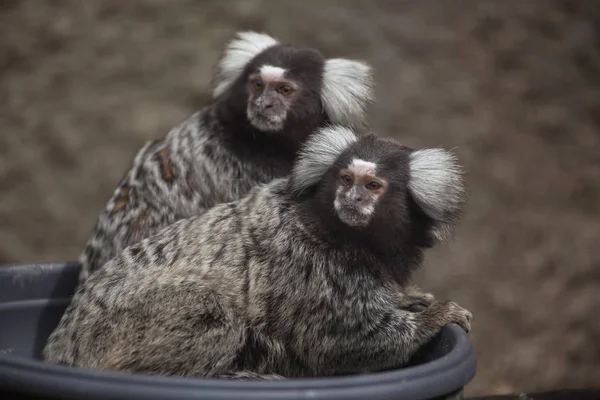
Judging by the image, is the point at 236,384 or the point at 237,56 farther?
the point at 237,56

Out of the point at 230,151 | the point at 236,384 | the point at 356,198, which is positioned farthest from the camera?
the point at 230,151

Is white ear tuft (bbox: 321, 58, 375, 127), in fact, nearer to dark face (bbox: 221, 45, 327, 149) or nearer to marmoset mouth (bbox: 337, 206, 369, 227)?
dark face (bbox: 221, 45, 327, 149)

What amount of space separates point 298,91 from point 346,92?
0.57 feet

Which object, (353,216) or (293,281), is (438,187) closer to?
(353,216)

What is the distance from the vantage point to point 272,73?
120 inches

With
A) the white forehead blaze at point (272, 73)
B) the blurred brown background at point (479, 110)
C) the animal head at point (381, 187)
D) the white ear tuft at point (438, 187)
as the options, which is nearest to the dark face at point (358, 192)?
the animal head at point (381, 187)

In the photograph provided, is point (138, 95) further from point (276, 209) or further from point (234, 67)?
point (276, 209)

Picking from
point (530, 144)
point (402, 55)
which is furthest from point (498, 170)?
point (402, 55)

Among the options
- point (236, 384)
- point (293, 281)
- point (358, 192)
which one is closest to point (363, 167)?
point (358, 192)

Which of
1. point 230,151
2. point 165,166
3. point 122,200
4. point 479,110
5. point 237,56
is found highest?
point 237,56

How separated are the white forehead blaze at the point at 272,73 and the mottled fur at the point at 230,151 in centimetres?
1

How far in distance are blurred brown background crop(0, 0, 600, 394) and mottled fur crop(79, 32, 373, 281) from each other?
171 cm

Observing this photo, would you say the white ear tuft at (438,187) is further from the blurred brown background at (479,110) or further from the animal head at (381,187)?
the blurred brown background at (479,110)

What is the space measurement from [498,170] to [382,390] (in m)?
3.22
